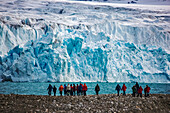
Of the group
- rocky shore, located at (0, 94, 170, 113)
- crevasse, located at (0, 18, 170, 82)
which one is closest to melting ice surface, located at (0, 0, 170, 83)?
crevasse, located at (0, 18, 170, 82)

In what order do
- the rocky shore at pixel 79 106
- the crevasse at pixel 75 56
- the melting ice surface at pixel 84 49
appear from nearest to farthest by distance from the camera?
the rocky shore at pixel 79 106 < the crevasse at pixel 75 56 < the melting ice surface at pixel 84 49

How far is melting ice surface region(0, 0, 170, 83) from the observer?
133ft

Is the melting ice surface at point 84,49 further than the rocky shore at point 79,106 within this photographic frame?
Yes

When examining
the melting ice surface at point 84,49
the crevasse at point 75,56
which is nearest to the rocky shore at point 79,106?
the crevasse at point 75,56

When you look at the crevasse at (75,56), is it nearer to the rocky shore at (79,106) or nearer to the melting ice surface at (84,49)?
the melting ice surface at (84,49)

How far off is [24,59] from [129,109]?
28463 mm

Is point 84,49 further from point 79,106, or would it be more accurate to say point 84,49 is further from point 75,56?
point 79,106

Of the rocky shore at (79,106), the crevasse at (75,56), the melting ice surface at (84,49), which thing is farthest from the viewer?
the melting ice surface at (84,49)

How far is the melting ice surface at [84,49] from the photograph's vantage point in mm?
40500

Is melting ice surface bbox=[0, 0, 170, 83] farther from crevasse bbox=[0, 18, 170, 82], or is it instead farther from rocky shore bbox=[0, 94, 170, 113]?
rocky shore bbox=[0, 94, 170, 113]

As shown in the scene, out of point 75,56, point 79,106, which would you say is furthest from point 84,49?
point 79,106

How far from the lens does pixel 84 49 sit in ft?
148

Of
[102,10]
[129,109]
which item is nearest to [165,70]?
[102,10]

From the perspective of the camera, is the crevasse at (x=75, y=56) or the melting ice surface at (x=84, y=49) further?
the melting ice surface at (x=84, y=49)
